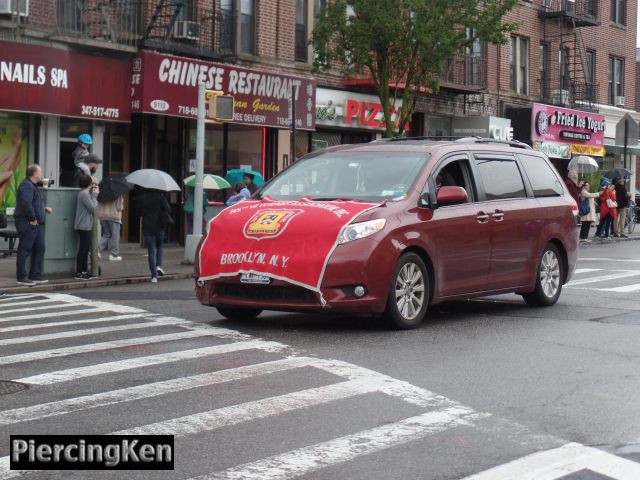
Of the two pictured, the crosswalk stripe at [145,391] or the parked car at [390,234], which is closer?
the crosswalk stripe at [145,391]

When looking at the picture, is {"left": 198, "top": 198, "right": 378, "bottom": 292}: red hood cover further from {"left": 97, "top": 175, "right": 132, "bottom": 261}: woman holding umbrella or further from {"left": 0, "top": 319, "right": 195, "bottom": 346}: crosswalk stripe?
{"left": 97, "top": 175, "right": 132, "bottom": 261}: woman holding umbrella

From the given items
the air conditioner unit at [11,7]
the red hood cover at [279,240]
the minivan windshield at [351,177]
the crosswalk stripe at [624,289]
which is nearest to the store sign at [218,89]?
the air conditioner unit at [11,7]

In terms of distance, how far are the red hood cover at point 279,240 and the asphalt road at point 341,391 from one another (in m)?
0.60

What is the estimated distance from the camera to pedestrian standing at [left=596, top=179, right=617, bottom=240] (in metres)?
31.4

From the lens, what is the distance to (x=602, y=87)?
145 feet

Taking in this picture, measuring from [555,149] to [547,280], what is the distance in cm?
2806

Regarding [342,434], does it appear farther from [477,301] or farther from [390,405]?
[477,301]

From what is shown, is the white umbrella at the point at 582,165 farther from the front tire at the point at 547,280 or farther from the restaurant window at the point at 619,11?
the front tire at the point at 547,280

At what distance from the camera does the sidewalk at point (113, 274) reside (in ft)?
52.1

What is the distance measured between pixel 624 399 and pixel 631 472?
1.92m

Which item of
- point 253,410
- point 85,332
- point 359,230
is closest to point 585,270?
point 359,230

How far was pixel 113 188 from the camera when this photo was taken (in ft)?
66.0

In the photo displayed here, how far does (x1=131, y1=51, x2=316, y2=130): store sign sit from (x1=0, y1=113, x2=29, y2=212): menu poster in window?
2.59 meters

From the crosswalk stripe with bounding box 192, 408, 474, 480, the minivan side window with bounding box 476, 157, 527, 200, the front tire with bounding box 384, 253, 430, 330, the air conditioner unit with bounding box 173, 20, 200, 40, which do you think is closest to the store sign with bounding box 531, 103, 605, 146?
the air conditioner unit with bounding box 173, 20, 200, 40
